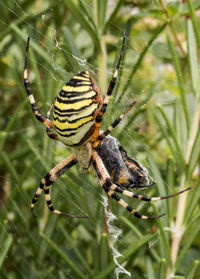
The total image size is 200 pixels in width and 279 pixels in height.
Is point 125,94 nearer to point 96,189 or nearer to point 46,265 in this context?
point 96,189

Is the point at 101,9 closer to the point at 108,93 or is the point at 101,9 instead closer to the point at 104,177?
the point at 108,93

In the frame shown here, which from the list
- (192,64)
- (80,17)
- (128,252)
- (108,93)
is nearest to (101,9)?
(80,17)

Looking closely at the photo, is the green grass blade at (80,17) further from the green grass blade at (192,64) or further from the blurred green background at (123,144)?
the green grass blade at (192,64)

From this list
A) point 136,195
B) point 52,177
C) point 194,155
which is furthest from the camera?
point 52,177

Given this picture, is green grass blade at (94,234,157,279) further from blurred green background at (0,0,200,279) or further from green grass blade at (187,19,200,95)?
green grass blade at (187,19,200,95)

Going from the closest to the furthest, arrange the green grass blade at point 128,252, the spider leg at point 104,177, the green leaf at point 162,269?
the green leaf at point 162,269 < the green grass blade at point 128,252 < the spider leg at point 104,177

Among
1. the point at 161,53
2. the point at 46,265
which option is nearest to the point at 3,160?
the point at 46,265

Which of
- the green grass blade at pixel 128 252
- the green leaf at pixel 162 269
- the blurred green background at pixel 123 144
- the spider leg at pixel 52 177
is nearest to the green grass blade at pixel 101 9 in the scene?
the blurred green background at pixel 123 144

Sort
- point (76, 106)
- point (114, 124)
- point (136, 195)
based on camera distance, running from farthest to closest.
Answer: point (136, 195) → point (114, 124) → point (76, 106)
